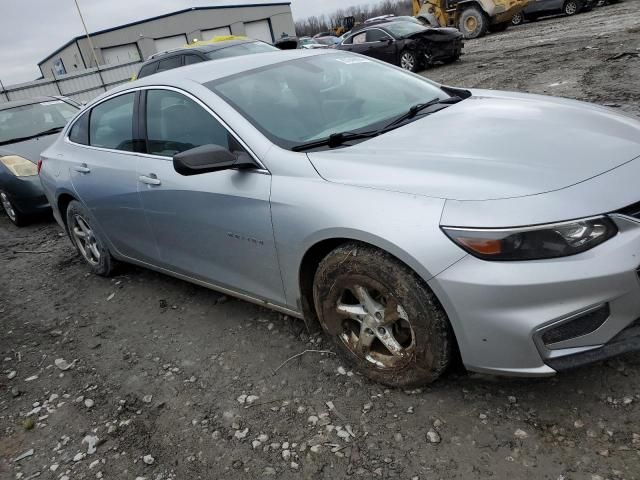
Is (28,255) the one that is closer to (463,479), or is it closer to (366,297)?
(366,297)

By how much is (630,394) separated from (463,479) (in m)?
0.84

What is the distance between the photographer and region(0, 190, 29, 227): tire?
6520 mm

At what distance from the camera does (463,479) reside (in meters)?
1.98

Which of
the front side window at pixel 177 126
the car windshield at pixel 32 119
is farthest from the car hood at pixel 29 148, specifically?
the front side window at pixel 177 126

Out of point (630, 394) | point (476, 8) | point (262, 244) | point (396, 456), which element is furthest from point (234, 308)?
point (476, 8)

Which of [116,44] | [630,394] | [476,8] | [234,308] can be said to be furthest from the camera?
[116,44]

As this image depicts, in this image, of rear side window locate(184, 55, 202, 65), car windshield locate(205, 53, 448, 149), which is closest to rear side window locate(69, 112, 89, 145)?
car windshield locate(205, 53, 448, 149)

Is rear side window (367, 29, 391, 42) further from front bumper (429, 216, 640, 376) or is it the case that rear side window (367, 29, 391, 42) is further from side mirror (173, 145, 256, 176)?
front bumper (429, 216, 640, 376)

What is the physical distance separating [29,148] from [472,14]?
1794cm

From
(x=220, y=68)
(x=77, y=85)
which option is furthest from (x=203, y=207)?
(x=77, y=85)

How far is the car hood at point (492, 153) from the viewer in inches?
81.4

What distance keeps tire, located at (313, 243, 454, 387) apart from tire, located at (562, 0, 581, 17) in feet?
73.5

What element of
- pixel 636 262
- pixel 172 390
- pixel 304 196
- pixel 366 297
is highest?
pixel 304 196

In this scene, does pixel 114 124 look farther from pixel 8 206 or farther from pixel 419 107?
pixel 8 206
